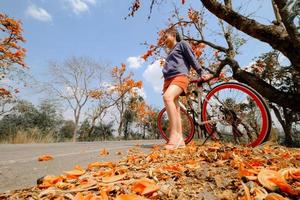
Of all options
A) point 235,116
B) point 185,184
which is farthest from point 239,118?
point 185,184

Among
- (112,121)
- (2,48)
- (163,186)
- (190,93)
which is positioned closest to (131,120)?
(112,121)

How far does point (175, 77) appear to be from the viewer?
4230 mm

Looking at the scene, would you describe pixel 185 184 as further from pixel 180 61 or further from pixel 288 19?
pixel 288 19

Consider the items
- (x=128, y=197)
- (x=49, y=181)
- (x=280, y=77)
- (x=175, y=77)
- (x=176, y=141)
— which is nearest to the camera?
(x=128, y=197)

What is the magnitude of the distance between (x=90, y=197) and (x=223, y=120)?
3.09 m

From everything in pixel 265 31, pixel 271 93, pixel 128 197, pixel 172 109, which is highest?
pixel 265 31

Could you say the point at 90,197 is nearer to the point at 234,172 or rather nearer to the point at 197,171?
the point at 197,171

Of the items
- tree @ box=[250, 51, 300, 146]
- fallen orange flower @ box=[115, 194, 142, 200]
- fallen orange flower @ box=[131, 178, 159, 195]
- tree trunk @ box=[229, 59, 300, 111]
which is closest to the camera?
fallen orange flower @ box=[115, 194, 142, 200]

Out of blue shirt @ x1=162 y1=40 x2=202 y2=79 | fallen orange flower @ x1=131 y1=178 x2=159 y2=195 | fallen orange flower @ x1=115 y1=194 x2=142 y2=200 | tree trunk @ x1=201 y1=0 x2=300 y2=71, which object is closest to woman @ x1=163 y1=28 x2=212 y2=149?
blue shirt @ x1=162 y1=40 x2=202 y2=79

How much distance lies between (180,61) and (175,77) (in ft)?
0.96

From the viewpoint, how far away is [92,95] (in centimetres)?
3797

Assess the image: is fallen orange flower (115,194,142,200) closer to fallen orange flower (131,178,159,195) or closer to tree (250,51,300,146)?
fallen orange flower (131,178,159,195)

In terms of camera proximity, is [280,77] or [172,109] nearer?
[172,109]

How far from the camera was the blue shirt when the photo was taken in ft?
14.0
